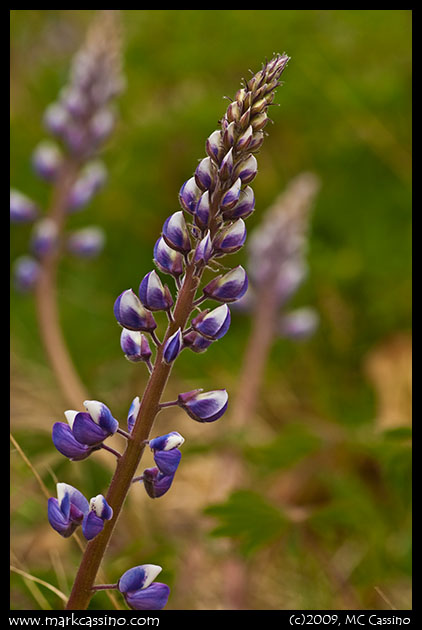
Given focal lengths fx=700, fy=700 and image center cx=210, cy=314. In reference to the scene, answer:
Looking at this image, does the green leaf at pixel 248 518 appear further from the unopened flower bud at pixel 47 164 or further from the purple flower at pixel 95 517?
the unopened flower bud at pixel 47 164

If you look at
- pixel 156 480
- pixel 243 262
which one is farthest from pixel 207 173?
pixel 243 262

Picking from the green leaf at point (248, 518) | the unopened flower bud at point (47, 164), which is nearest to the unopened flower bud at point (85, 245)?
the unopened flower bud at point (47, 164)

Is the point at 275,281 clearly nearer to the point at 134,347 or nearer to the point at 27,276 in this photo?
the point at 27,276

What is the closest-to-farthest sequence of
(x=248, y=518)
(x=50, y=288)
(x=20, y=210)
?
(x=248, y=518)
(x=20, y=210)
(x=50, y=288)

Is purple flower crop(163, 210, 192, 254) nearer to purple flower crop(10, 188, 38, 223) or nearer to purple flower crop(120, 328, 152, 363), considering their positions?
purple flower crop(120, 328, 152, 363)

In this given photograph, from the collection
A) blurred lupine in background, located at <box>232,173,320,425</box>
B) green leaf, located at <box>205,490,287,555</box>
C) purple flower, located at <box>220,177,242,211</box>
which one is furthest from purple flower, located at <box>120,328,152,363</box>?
blurred lupine in background, located at <box>232,173,320,425</box>
